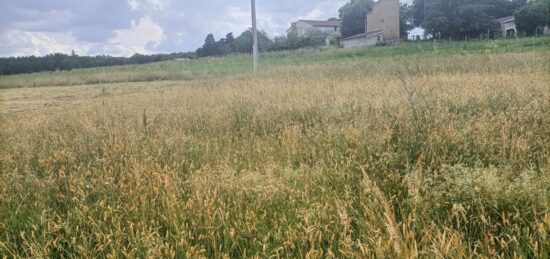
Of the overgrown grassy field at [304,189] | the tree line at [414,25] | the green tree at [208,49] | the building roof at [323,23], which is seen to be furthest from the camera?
the building roof at [323,23]

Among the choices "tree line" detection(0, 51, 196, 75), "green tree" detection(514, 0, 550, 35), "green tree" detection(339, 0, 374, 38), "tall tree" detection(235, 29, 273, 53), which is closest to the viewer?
"green tree" detection(514, 0, 550, 35)

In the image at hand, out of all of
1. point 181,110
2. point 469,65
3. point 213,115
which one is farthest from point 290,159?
point 469,65

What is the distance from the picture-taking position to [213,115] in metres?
6.52

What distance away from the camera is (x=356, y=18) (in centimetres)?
7675

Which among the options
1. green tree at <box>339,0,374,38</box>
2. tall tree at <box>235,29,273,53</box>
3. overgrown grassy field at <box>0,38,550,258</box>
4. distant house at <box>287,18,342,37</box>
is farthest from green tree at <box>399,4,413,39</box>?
overgrown grassy field at <box>0,38,550,258</box>

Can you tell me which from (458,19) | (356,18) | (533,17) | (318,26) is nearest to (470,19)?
(458,19)

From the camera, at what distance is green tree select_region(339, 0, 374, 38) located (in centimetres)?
7588

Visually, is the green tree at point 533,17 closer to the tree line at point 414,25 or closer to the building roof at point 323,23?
the tree line at point 414,25

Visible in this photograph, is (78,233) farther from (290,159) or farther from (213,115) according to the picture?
(213,115)

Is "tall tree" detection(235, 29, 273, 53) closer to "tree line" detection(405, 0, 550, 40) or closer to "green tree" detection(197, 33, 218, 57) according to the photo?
"green tree" detection(197, 33, 218, 57)

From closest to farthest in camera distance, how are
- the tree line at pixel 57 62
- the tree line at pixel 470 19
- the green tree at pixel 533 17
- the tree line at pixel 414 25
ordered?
the green tree at pixel 533 17 < the tree line at pixel 470 19 < the tree line at pixel 414 25 < the tree line at pixel 57 62

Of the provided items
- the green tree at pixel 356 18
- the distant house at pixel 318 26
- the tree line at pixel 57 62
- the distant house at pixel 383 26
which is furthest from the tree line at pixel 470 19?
the tree line at pixel 57 62

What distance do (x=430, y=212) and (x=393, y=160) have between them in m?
0.90

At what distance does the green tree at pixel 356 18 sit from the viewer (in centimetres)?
7588
